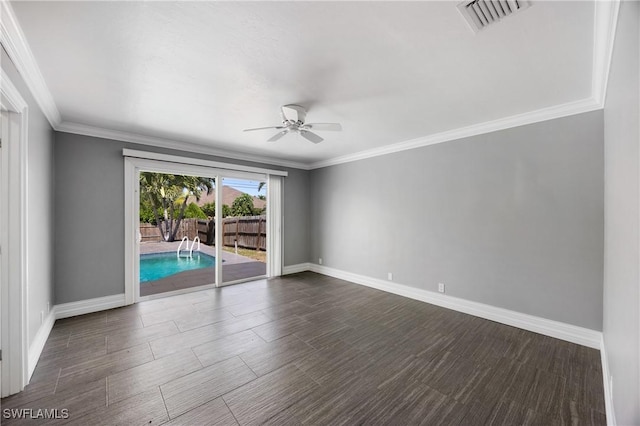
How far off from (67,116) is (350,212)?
4.31 m

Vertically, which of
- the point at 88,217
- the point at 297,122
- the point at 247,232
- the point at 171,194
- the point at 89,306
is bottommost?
the point at 89,306

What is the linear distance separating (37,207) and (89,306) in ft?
5.47

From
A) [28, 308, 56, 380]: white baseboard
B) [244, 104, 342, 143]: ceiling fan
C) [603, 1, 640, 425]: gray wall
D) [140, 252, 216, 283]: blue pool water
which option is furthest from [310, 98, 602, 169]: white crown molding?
[28, 308, 56, 380]: white baseboard

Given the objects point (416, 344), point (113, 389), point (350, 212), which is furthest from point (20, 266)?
point (350, 212)

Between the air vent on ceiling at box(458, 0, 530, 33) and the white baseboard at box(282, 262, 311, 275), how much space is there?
16.1ft

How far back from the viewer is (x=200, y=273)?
5711 millimetres

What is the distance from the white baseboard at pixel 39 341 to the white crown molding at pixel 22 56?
7.27 feet

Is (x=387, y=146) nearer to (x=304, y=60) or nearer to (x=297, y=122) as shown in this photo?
(x=297, y=122)

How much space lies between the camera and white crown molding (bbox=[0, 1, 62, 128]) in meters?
1.51

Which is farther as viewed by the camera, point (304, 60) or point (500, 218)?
point (500, 218)

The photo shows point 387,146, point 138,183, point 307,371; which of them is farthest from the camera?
point 387,146

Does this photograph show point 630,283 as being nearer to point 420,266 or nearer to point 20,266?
point 420,266

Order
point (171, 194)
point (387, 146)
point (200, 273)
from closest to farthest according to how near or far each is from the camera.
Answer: point (387, 146)
point (200, 273)
point (171, 194)

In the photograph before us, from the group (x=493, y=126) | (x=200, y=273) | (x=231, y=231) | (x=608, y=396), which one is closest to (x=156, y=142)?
(x=231, y=231)
